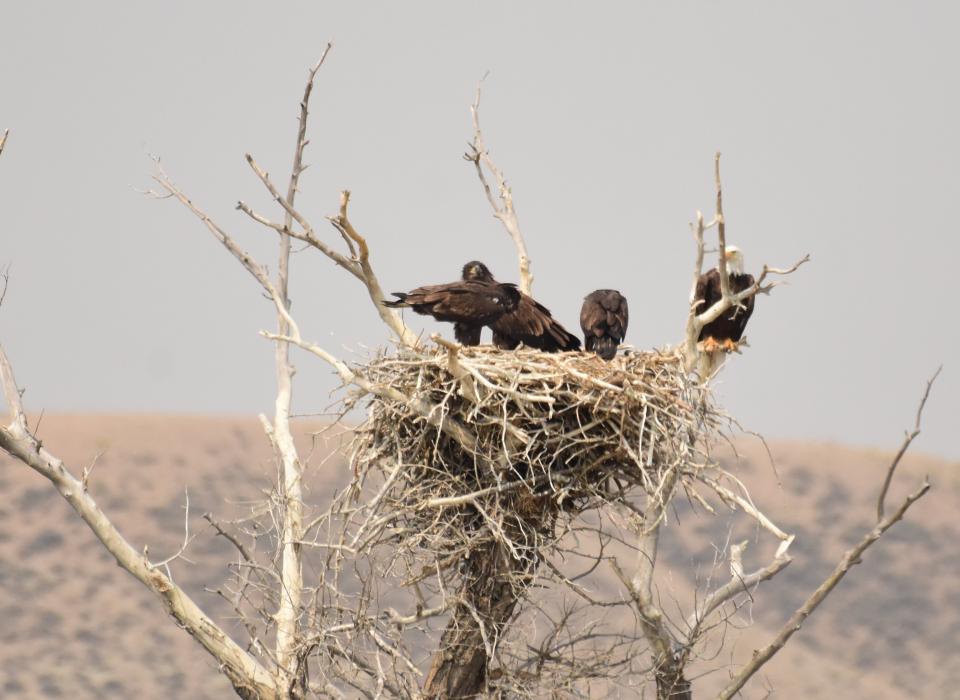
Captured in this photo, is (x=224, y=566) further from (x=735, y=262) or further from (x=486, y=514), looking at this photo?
(x=486, y=514)

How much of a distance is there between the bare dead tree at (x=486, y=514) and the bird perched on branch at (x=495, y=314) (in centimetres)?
47

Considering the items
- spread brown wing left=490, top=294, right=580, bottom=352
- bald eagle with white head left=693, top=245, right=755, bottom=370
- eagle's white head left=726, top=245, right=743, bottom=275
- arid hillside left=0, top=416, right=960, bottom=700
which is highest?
eagle's white head left=726, top=245, right=743, bottom=275

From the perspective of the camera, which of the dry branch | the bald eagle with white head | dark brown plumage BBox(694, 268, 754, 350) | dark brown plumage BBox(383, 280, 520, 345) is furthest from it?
dark brown plumage BBox(694, 268, 754, 350)

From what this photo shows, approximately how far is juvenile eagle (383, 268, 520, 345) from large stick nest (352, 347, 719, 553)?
79 centimetres

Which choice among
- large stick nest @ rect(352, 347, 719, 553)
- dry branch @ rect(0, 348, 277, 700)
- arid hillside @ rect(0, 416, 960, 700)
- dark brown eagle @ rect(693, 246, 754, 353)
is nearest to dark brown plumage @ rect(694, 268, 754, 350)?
dark brown eagle @ rect(693, 246, 754, 353)

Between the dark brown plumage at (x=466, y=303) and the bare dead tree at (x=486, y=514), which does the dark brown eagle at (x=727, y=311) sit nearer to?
the dark brown plumage at (x=466, y=303)

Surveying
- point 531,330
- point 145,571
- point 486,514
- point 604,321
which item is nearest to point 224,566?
point 604,321

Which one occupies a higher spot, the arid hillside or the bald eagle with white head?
the bald eagle with white head

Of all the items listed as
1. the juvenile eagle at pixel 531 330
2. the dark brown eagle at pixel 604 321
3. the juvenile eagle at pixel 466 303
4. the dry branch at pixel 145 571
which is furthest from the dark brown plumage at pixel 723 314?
the dry branch at pixel 145 571

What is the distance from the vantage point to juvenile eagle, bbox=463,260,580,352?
9.43m

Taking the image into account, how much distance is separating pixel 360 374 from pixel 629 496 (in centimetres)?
188

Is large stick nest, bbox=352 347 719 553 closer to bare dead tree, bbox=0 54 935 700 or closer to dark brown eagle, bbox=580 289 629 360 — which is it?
bare dead tree, bbox=0 54 935 700

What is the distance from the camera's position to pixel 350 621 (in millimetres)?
9195

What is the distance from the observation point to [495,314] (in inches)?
370
